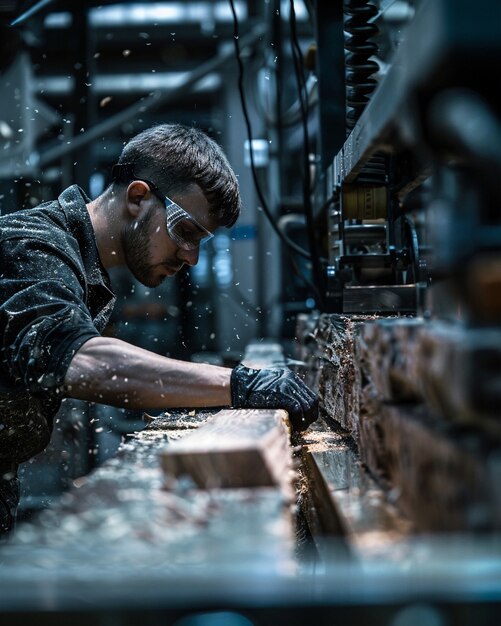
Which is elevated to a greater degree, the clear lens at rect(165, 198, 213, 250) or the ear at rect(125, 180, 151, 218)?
the ear at rect(125, 180, 151, 218)

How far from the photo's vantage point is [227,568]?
760 mm

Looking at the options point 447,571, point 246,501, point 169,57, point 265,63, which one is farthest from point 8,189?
point 447,571

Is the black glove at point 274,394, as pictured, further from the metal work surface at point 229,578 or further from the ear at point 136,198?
the metal work surface at point 229,578

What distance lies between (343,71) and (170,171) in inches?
37.8

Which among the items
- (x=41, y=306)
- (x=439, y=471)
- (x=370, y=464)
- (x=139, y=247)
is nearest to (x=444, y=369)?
(x=439, y=471)

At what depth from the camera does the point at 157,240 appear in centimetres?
249

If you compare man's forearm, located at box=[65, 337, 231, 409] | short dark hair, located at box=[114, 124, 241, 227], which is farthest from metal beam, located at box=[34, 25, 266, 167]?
man's forearm, located at box=[65, 337, 231, 409]

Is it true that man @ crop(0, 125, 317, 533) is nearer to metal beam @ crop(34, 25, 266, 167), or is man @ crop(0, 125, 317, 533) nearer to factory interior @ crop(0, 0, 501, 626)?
factory interior @ crop(0, 0, 501, 626)

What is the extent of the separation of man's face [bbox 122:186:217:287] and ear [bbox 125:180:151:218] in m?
0.02

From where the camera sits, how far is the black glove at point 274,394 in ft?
6.03

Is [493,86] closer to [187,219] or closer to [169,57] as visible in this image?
[187,219]

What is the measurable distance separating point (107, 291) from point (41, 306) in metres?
0.72

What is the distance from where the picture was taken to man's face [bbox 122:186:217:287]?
2463 millimetres

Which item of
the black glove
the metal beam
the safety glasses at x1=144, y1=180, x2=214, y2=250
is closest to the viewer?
the black glove
